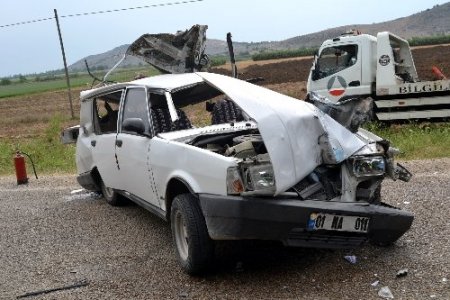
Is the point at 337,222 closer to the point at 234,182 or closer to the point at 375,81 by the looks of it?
the point at 234,182

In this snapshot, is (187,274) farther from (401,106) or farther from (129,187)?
(401,106)

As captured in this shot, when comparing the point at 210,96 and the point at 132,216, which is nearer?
the point at 210,96

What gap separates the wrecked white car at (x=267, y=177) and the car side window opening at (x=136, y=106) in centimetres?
10

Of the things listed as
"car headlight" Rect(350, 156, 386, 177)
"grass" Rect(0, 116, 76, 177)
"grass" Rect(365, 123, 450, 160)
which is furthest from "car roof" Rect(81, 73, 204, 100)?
"grass" Rect(0, 116, 76, 177)

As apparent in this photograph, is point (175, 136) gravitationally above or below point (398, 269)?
above

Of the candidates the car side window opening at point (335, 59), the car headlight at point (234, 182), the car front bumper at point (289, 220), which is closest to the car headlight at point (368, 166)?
the car front bumper at point (289, 220)

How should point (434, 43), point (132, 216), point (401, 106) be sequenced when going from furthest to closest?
point (434, 43) < point (401, 106) < point (132, 216)

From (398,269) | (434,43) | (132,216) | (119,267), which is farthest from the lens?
(434,43)

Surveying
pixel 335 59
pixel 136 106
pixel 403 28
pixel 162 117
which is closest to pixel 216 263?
pixel 162 117

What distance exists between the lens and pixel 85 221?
743 centimetres

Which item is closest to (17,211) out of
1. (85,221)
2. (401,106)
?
(85,221)

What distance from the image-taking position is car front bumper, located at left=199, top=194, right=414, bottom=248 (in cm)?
427

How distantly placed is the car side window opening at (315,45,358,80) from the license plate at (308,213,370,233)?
359 inches

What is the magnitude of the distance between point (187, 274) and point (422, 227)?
8.13 feet
